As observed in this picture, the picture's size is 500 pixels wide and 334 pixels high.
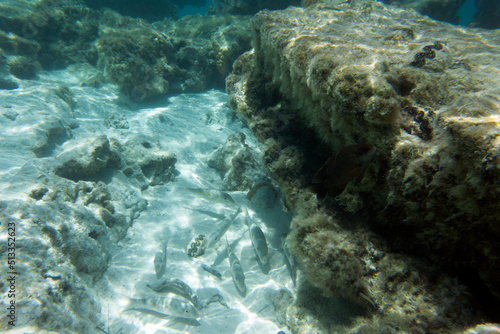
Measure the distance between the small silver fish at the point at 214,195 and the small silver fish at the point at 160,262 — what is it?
1597mm

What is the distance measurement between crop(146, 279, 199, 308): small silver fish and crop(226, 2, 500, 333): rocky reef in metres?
1.89

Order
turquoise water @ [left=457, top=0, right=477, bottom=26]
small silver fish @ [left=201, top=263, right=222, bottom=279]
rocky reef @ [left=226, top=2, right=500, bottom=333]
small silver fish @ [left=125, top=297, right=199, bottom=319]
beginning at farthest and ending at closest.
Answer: turquoise water @ [left=457, top=0, right=477, bottom=26]
small silver fish @ [left=201, top=263, right=222, bottom=279]
small silver fish @ [left=125, top=297, right=199, bottom=319]
rocky reef @ [left=226, top=2, right=500, bottom=333]

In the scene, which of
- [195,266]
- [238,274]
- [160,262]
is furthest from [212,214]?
[238,274]

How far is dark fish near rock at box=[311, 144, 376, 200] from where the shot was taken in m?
1.85

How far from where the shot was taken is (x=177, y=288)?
12.9 ft

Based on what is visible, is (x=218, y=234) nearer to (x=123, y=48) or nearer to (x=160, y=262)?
(x=160, y=262)

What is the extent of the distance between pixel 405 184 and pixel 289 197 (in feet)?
6.27

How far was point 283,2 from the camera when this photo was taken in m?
12.9

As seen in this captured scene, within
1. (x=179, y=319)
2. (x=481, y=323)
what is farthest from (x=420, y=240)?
(x=179, y=319)

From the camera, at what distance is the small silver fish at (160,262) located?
4160 millimetres

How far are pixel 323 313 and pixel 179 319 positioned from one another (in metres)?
2.40

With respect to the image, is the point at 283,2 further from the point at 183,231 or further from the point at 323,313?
the point at 323,313

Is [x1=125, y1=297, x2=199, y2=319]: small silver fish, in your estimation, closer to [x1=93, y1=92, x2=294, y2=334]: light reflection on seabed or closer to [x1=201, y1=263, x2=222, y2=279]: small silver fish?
[x1=93, y1=92, x2=294, y2=334]: light reflection on seabed

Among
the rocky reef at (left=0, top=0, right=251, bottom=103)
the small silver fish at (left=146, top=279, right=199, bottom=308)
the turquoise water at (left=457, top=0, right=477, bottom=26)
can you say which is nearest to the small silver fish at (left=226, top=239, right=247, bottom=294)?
the small silver fish at (left=146, top=279, right=199, bottom=308)
